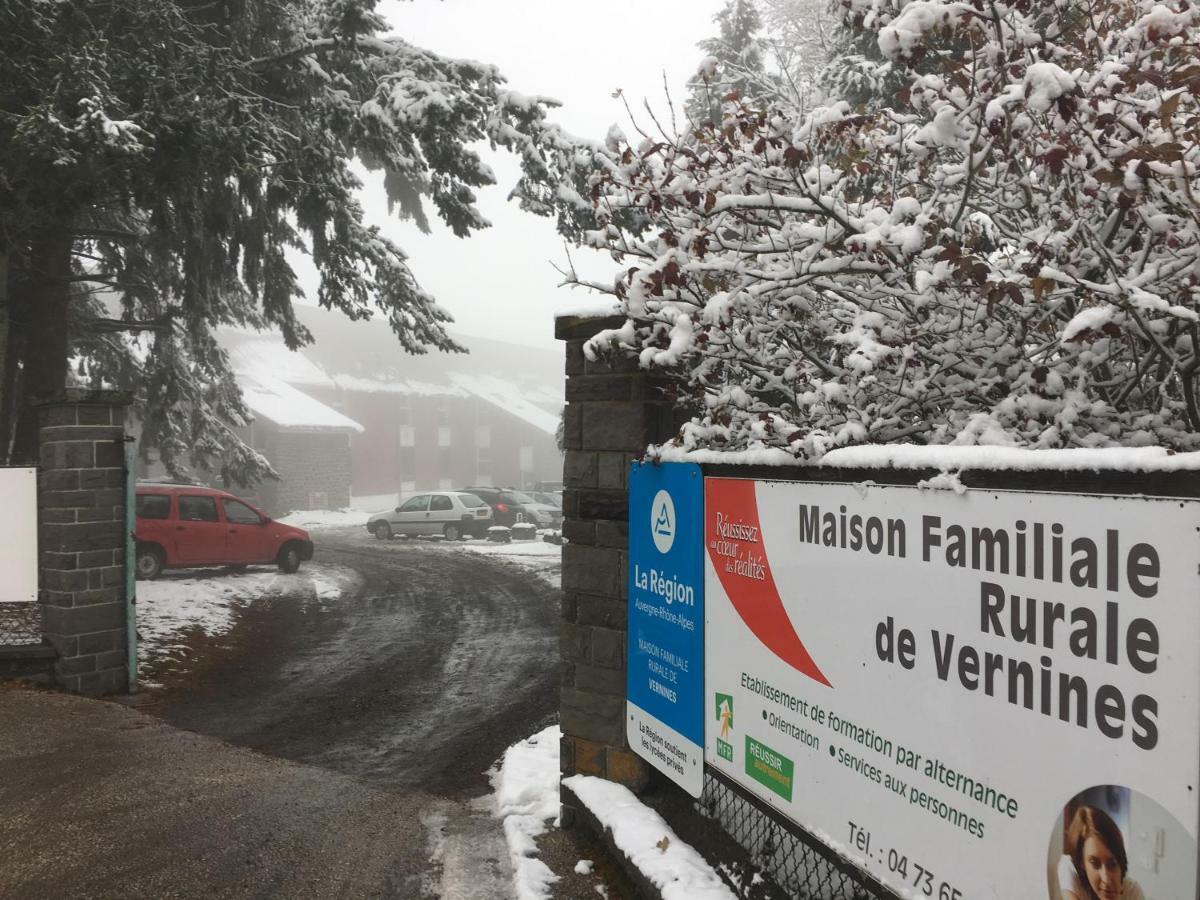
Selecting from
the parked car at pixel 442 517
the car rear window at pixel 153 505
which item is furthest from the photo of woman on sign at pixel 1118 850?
the parked car at pixel 442 517

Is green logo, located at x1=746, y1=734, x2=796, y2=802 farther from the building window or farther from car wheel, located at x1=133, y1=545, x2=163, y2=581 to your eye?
the building window

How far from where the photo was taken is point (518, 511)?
2770cm

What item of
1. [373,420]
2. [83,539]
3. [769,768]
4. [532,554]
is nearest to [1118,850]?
[769,768]

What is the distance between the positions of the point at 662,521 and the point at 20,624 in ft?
22.8

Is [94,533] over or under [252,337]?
under

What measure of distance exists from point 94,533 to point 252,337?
48.5 meters

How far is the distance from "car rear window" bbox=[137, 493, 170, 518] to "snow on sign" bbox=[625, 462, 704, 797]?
1404cm

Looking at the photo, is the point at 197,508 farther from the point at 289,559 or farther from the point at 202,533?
the point at 289,559

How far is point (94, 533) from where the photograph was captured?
815cm

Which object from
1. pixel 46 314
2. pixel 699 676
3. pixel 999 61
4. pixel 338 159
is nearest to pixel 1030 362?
pixel 999 61

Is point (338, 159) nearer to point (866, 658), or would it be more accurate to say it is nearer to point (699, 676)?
point (699, 676)

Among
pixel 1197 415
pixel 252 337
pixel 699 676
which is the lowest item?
pixel 699 676

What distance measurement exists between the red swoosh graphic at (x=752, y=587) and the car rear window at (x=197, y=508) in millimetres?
15120

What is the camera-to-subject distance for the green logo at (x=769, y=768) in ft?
10.2
